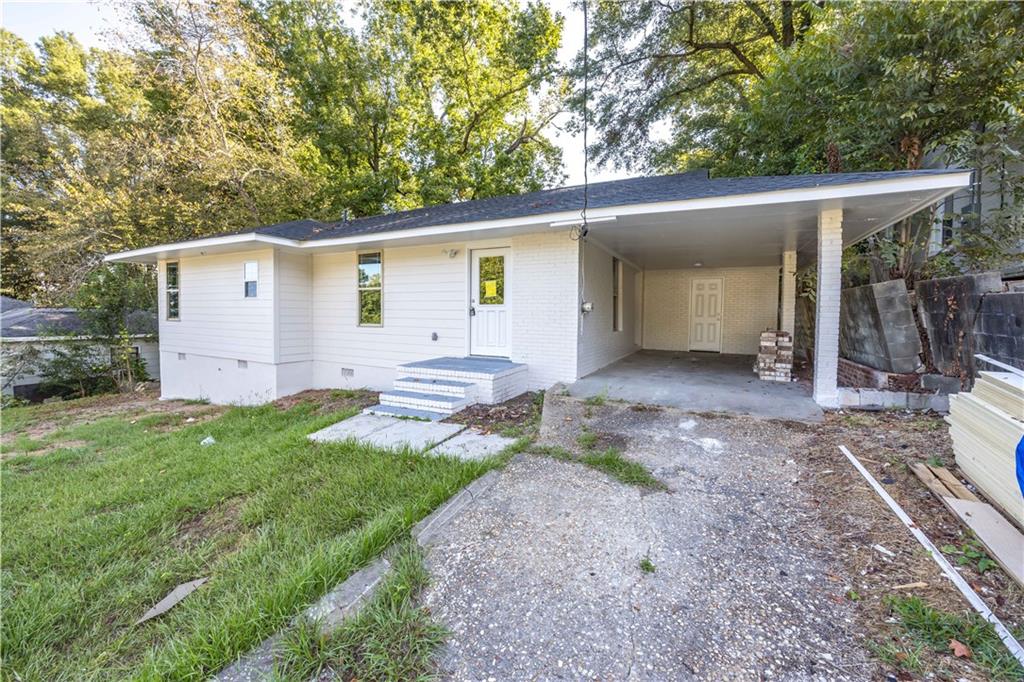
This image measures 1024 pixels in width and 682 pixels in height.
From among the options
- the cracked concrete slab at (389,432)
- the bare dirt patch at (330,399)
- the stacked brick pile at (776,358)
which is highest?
the stacked brick pile at (776,358)

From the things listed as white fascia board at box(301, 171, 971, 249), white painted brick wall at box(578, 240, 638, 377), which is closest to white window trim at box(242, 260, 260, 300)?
white fascia board at box(301, 171, 971, 249)

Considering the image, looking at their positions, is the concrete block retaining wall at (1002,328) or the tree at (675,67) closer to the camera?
the concrete block retaining wall at (1002,328)

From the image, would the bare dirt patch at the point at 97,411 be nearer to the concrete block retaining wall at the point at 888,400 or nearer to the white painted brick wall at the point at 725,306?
the concrete block retaining wall at the point at 888,400

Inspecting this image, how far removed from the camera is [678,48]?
11.5m

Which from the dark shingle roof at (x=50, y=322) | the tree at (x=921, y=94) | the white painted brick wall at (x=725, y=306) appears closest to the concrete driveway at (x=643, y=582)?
the tree at (x=921, y=94)

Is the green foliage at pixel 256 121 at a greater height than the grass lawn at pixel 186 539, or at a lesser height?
greater

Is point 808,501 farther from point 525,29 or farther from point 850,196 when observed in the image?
point 525,29

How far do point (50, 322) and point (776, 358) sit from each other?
18.1 m

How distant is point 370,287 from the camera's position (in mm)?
8406

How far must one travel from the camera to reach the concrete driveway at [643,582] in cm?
167

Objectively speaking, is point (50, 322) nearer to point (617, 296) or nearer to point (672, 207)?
point (617, 296)

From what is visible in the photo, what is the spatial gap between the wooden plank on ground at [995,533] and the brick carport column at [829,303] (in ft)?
8.63

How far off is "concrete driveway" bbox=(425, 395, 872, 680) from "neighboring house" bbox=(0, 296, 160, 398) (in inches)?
536

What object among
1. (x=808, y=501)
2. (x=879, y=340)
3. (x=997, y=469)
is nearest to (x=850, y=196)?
(x=879, y=340)
